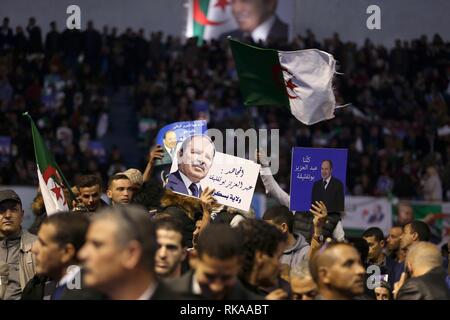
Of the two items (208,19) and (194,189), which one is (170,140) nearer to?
(194,189)

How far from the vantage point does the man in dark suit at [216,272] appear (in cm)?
541

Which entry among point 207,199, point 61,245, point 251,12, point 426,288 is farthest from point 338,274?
point 251,12

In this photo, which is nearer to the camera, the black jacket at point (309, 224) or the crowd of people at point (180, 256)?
the crowd of people at point (180, 256)

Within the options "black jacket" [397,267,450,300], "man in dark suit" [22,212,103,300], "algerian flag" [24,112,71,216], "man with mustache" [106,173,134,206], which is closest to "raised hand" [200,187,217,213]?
"man with mustache" [106,173,134,206]

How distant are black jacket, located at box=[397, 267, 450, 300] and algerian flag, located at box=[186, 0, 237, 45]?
16.1 meters

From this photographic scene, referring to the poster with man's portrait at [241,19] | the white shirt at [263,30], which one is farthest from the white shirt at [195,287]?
the white shirt at [263,30]

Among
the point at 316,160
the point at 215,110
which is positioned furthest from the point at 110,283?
the point at 215,110

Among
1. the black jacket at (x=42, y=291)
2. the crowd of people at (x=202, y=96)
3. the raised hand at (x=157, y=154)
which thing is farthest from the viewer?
the crowd of people at (x=202, y=96)

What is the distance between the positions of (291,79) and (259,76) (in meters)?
0.27

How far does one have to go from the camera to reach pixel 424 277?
656 cm

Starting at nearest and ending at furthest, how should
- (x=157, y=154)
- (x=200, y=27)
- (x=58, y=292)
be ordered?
(x=58, y=292), (x=157, y=154), (x=200, y=27)

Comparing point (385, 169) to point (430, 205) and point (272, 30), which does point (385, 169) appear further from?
point (272, 30)

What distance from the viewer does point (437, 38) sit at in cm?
2055

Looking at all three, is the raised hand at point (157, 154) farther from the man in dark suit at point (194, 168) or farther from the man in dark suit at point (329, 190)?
the man in dark suit at point (329, 190)
